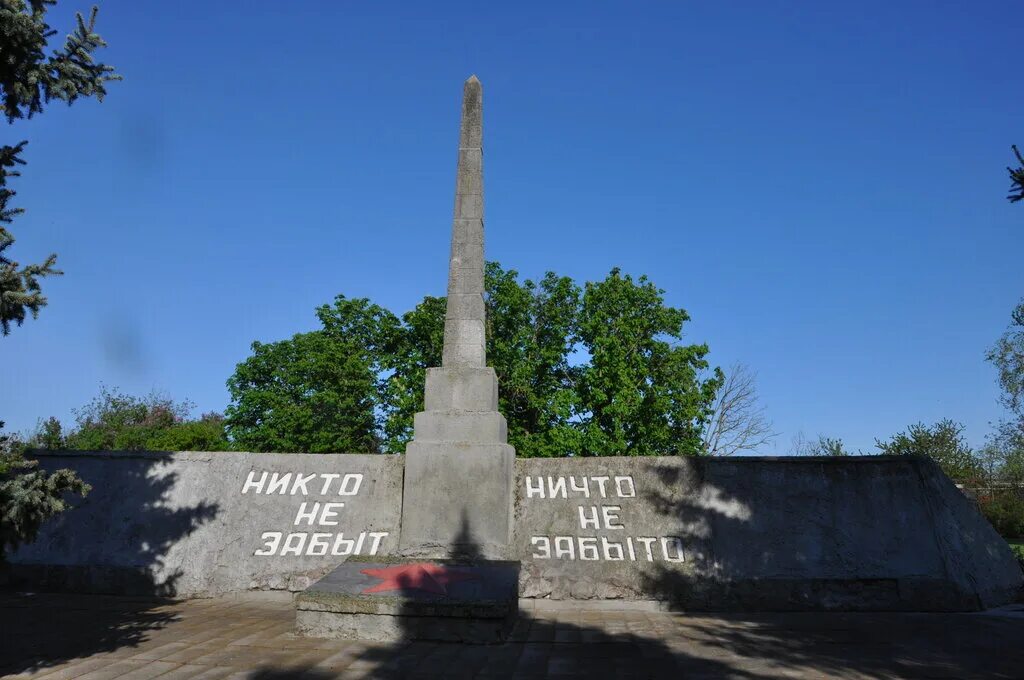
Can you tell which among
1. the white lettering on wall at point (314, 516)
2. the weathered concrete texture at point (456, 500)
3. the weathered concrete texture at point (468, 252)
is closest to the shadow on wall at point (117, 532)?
the white lettering on wall at point (314, 516)

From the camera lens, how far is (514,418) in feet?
80.4

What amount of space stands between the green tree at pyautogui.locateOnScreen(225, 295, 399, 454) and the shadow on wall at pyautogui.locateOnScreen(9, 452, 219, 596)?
55.7 feet

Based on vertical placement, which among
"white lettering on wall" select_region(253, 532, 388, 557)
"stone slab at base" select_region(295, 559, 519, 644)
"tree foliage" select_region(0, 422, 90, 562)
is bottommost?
"stone slab at base" select_region(295, 559, 519, 644)

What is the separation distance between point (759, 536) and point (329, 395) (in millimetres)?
21051

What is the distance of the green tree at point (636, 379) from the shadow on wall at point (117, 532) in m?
15.7

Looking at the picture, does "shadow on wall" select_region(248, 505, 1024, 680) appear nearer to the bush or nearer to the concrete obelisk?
the concrete obelisk

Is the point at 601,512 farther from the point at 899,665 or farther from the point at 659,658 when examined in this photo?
the point at 899,665

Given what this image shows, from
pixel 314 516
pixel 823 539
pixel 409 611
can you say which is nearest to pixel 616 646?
pixel 409 611

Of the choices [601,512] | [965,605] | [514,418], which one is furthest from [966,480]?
[601,512]

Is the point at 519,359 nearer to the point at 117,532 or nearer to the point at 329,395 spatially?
the point at 329,395

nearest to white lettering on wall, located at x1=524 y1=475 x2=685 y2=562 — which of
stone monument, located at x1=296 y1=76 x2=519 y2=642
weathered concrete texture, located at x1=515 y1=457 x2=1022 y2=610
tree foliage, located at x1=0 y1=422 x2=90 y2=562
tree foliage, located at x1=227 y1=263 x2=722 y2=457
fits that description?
weathered concrete texture, located at x1=515 y1=457 x2=1022 y2=610

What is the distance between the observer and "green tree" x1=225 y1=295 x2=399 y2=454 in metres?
26.4

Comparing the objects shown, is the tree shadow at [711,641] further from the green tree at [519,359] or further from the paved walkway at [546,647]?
the green tree at [519,359]

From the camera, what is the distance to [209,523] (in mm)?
8414
